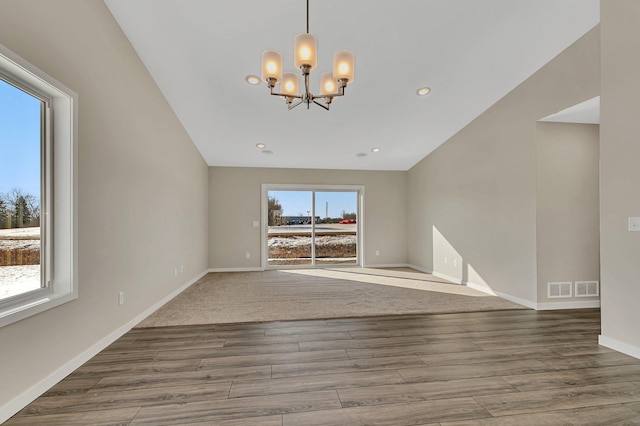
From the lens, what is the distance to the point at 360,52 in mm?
3133

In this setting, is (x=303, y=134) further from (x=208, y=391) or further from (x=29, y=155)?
(x=208, y=391)

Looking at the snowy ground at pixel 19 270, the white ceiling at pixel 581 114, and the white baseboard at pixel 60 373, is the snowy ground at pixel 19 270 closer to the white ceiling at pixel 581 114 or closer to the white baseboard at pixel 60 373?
the white baseboard at pixel 60 373

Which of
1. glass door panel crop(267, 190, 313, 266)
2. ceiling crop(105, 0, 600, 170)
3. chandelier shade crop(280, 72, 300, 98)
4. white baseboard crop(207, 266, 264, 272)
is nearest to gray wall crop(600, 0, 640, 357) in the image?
ceiling crop(105, 0, 600, 170)

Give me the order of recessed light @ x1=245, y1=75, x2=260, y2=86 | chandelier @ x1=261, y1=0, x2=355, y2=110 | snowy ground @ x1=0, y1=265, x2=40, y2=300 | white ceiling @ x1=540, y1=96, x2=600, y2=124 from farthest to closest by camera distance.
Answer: recessed light @ x1=245, y1=75, x2=260, y2=86, white ceiling @ x1=540, y1=96, x2=600, y2=124, chandelier @ x1=261, y1=0, x2=355, y2=110, snowy ground @ x1=0, y1=265, x2=40, y2=300

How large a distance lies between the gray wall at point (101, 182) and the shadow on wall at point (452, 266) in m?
4.69

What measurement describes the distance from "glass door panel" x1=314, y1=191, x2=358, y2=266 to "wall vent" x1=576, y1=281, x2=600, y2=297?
4151mm

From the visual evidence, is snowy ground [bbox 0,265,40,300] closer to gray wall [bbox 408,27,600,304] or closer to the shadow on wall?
gray wall [bbox 408,27,600,304]

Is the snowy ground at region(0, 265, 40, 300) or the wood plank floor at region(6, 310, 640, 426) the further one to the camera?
the snowy ground at region(0, 265, 40, 300)

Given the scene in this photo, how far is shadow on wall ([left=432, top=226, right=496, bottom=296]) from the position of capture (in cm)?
449

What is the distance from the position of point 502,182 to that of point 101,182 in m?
4.79

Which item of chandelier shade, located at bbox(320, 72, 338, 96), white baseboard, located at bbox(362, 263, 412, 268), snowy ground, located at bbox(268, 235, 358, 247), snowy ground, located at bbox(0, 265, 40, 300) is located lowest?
white baseboard, located at bbox(362, 263, 412, 268)

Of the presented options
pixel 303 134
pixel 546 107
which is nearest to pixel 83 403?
pixel 303 134

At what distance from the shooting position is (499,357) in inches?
88.7

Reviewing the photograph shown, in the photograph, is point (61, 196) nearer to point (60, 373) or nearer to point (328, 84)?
point (60, 373)
